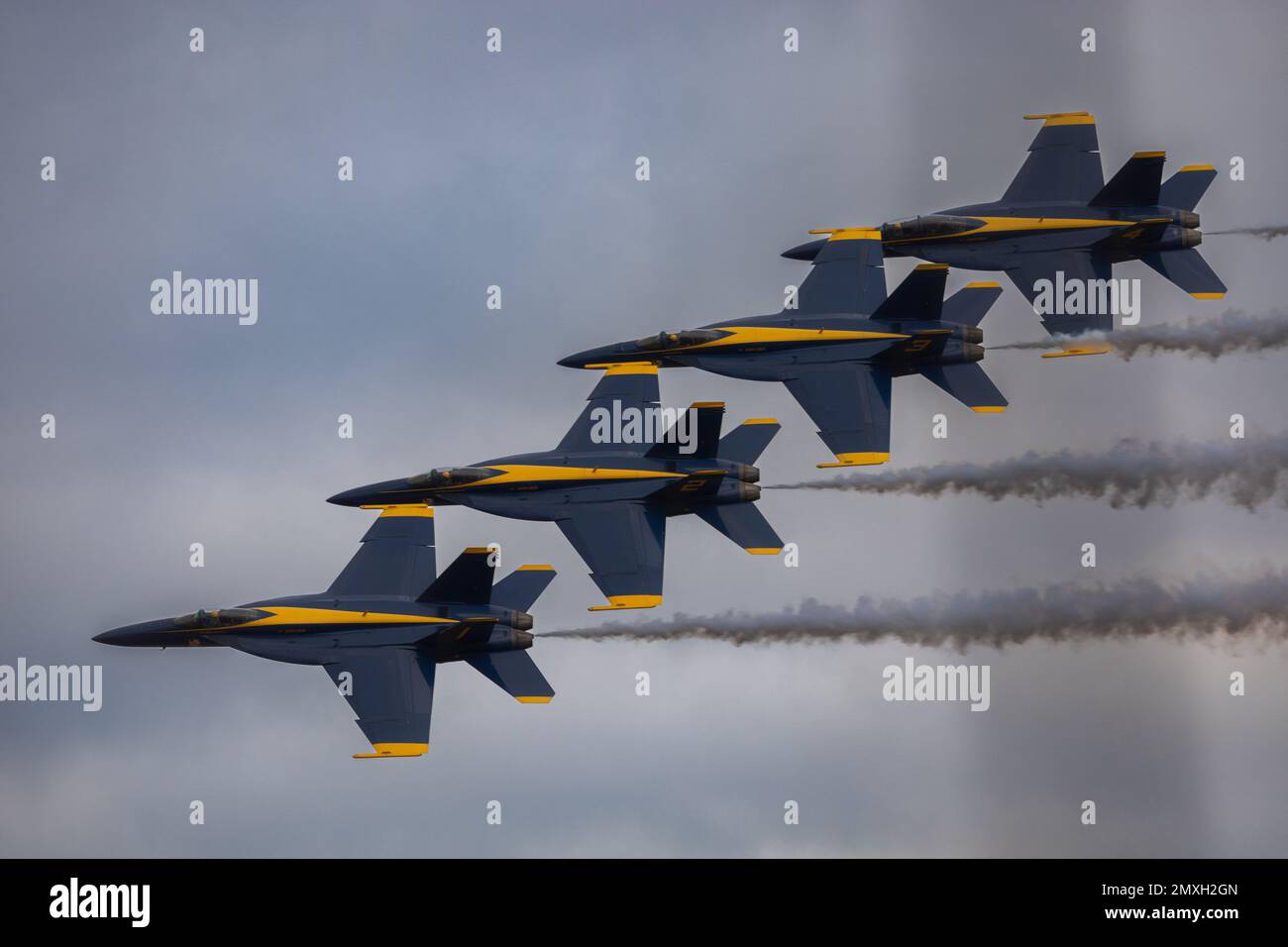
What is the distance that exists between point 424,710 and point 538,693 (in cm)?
345

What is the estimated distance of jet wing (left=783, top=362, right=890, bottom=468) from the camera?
76.9 m

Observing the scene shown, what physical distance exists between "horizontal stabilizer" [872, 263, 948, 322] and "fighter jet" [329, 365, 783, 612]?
18.0 ft

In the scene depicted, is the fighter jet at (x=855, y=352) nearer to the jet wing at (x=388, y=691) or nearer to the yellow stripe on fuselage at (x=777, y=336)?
the yellow stripe on fuselage at (x=777, y=336)

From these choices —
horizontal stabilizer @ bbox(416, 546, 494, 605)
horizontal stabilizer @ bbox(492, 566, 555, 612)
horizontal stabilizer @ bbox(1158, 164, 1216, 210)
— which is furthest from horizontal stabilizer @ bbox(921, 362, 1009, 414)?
horizontal stabilizer @ bbox(416, 546, 494, 605)

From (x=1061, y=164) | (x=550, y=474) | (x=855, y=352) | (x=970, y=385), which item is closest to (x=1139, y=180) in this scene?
(x=1061, y=164)

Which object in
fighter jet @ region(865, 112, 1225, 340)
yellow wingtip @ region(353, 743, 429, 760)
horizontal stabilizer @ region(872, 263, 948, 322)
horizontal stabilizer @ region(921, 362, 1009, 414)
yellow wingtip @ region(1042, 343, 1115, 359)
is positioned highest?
fighter jet @ region(865, 112, 1225, 340)

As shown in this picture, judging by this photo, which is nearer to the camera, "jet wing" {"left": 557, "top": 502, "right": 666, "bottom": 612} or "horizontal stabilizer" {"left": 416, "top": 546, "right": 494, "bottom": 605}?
"horizontal stabilizer" {"left": 416, "top": 546, "right": 494, "bottom": 605}

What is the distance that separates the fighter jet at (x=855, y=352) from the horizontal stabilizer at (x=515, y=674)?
1045 cm

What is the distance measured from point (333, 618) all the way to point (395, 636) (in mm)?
1972

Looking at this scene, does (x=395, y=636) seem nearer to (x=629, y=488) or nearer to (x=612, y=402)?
(x=629, y=488)

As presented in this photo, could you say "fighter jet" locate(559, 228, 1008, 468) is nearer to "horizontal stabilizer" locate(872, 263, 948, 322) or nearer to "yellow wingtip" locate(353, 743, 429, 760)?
"horizontal stabilizer" locate(872, 263, 948, 322)

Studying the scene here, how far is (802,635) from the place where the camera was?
78.5 m

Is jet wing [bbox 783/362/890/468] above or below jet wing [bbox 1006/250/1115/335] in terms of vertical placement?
below

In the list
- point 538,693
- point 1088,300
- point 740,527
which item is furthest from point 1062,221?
point 538,693
